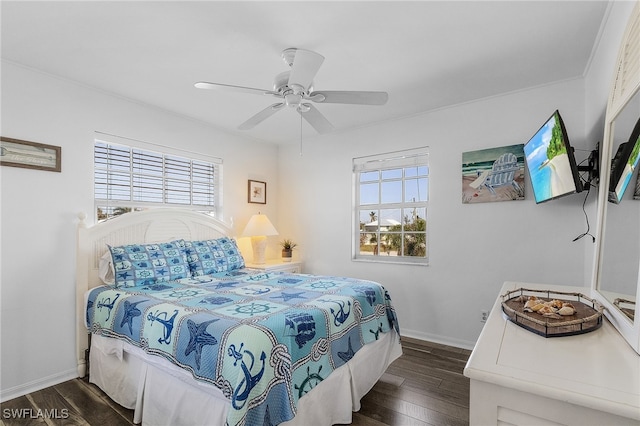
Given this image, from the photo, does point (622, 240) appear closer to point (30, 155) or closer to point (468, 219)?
point (468, 219)

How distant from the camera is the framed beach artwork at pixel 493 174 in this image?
2.89 m

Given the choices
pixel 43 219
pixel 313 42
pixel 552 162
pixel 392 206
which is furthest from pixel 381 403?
pixel 43 219

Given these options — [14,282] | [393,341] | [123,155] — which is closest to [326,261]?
[393,341]

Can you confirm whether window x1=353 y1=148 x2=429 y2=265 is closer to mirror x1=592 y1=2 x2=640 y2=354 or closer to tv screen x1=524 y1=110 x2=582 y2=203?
tv screen x1=524 y1=110 x2=582 y2=203

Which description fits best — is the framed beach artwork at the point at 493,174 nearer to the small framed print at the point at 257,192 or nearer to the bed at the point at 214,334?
the bed at the point at 214,334

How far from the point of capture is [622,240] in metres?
1.21

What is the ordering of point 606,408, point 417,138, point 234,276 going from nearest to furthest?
1. point 606,408
2. point 234,276
3. point 417,138

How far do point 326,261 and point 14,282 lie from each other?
2997mm

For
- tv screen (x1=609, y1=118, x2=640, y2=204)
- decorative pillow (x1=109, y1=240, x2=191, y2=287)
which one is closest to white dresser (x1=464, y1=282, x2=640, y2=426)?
tv screen (x1=609, y1=118, x2=640, y2=204)

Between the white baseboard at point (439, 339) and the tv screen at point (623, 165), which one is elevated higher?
the tv screen at point (623, 165)

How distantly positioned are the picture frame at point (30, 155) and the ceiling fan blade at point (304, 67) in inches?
82.3

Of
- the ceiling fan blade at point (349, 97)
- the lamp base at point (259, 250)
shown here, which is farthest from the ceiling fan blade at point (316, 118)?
the lamp base at point (259, 250)

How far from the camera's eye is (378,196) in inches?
153

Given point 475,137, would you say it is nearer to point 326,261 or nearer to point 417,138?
point 417,138
